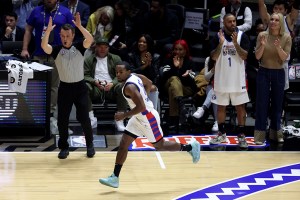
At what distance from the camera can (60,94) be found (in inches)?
355

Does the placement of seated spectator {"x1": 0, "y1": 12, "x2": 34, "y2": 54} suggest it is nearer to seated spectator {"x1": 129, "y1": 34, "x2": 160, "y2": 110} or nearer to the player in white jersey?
seated spectator {"x1": 129, "y1": 34, "x2": 160, "y2": 110}

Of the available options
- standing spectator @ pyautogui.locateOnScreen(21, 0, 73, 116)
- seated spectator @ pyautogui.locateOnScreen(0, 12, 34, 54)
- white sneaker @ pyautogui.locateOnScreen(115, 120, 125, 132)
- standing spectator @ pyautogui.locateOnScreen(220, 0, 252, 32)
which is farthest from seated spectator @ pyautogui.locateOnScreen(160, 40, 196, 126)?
seated spectator @ pyautogui.locateOnScreen(0, 12, 34, 54)

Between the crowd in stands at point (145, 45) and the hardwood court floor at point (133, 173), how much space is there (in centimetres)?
90

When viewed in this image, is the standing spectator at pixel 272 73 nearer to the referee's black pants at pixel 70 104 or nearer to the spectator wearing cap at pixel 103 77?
the spectator wearing cap at pixel 103 77

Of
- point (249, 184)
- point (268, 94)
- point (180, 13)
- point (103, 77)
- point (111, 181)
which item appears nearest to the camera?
point (111, 181)

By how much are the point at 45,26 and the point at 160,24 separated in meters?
2.20

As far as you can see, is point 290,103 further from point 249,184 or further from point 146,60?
point 249,184

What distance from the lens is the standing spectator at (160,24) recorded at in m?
11.9

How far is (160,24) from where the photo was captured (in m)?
12.0

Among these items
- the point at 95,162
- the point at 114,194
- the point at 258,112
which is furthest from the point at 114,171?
the point at 258,112

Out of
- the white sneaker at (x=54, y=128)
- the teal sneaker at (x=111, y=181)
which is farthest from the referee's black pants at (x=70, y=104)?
the teal sneaker at (x=111, y=181)

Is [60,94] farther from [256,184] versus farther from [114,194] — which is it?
[256,184]

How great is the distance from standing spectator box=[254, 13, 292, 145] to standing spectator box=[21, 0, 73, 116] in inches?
114

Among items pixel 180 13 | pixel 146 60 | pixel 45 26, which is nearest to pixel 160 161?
pixel 146 60
